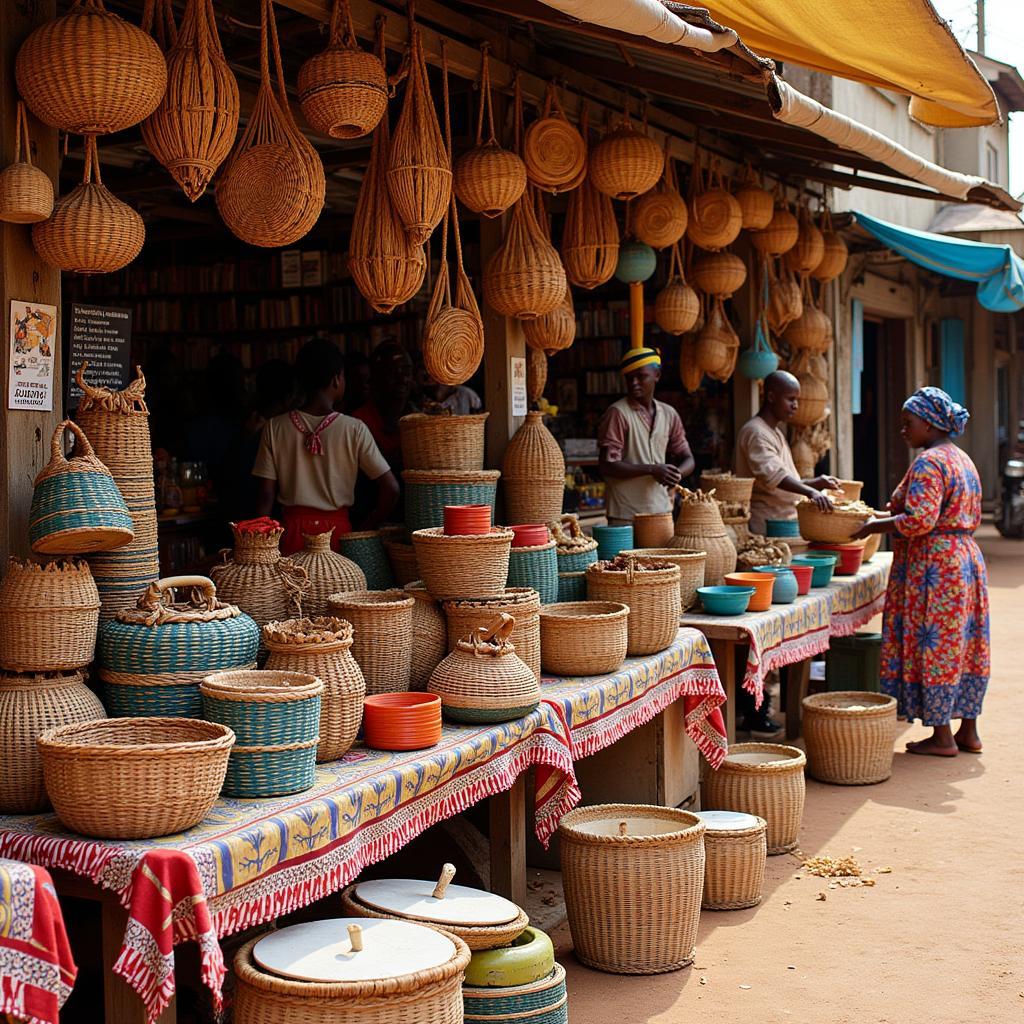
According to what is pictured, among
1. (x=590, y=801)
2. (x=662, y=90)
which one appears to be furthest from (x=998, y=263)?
(x=590, y=801)

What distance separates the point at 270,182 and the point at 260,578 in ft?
3.75

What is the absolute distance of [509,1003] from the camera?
298 centimetres

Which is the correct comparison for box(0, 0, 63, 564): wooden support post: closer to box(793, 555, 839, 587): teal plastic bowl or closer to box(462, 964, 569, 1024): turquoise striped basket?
box(462, 964, 569, 1024): turquoise striped basket

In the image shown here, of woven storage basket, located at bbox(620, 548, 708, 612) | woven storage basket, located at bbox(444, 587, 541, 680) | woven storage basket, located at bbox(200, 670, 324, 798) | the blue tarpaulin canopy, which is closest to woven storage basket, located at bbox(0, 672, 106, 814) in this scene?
woven storage basket, located at bbox(200, 670, 324, 798)

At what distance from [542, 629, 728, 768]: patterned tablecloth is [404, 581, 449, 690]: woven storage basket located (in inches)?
14.6

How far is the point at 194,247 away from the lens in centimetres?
964

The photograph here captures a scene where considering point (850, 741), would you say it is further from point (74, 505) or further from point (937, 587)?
point (74, 505)

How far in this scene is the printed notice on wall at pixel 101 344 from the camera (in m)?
3.69

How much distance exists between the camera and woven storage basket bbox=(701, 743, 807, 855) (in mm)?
4719

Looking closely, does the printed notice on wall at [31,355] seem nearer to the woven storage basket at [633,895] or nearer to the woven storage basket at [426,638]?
the woven storage basket at [426,638]

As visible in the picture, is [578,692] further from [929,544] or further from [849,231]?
[849,231]

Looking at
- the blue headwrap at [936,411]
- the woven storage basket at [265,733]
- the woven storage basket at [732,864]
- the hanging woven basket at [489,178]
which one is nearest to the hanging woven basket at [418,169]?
the hanging woven basket at [489,178]

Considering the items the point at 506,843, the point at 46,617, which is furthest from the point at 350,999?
the point at 506,843

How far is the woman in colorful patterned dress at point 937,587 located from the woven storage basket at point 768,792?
1.63m
